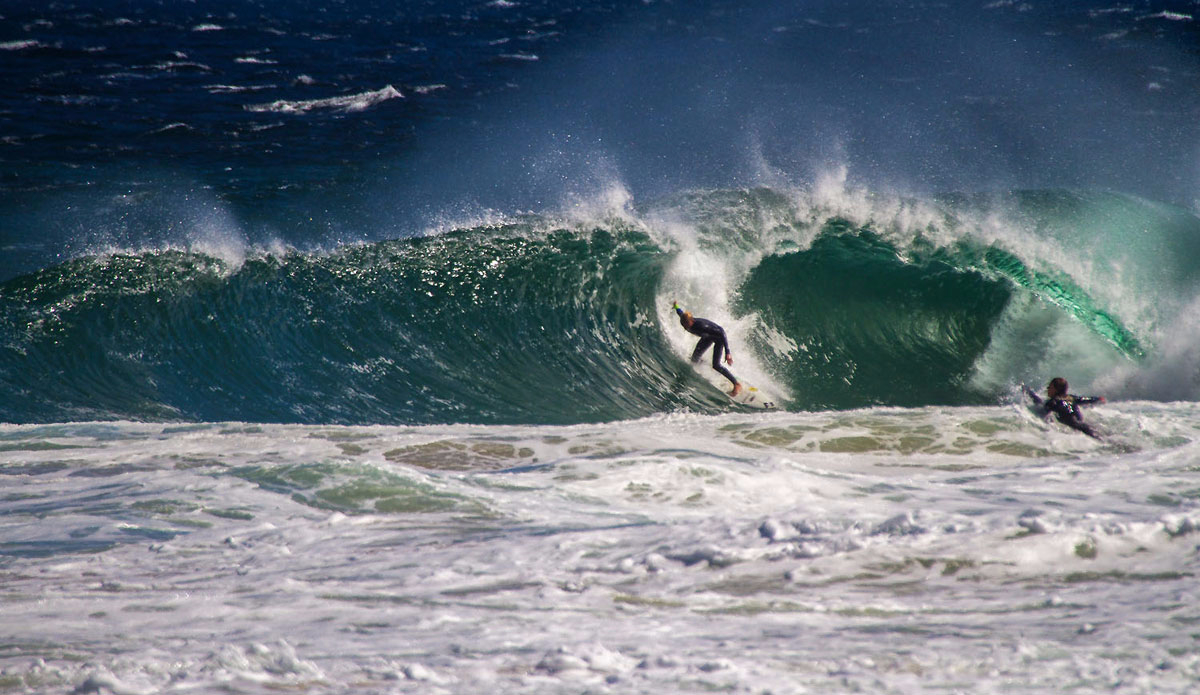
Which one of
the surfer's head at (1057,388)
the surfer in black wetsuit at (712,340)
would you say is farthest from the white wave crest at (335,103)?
the surfer's head at (1057,388)

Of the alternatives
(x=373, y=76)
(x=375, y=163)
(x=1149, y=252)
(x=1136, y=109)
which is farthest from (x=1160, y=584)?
(x=1136, y=109)

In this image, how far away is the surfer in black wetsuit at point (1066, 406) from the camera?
8.71 meters

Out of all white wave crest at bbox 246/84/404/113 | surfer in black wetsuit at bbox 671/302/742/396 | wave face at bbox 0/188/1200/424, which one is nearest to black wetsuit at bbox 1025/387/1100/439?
wave face at bbox 0/188/1200/424

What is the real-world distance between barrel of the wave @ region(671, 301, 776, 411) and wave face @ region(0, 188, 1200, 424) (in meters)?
0.19

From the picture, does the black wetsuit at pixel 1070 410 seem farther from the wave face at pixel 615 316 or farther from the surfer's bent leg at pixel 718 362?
the surfer's bent leg at pixel 718 362

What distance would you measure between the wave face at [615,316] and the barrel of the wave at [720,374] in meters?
0.19

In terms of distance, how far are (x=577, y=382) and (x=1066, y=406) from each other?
5078mm

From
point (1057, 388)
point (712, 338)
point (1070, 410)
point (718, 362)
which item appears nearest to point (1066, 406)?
point (1070, 410)

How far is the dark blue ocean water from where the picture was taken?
35.4 ft

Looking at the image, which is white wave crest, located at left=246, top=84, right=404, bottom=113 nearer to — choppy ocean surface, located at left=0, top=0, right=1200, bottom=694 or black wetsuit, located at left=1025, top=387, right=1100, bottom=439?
choppy ocean surface, located at left=0, top=0, right=1200, bottom=694

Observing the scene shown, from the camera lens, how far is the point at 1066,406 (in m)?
8.85

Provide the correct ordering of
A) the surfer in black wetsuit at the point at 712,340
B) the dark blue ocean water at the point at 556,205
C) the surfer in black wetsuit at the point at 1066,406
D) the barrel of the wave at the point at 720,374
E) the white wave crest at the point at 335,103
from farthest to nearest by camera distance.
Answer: the white wave crest at the point at 335,103
the dark blue ocean water at the point at 556,205
the surfer in black wetsuit at the point at 712,340
the barrel of the wave at the point at 720,374
the surfer in black wetsuit at the point at 1066,406

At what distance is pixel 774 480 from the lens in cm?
A: 617

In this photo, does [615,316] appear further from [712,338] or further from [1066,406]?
[1066,406]
